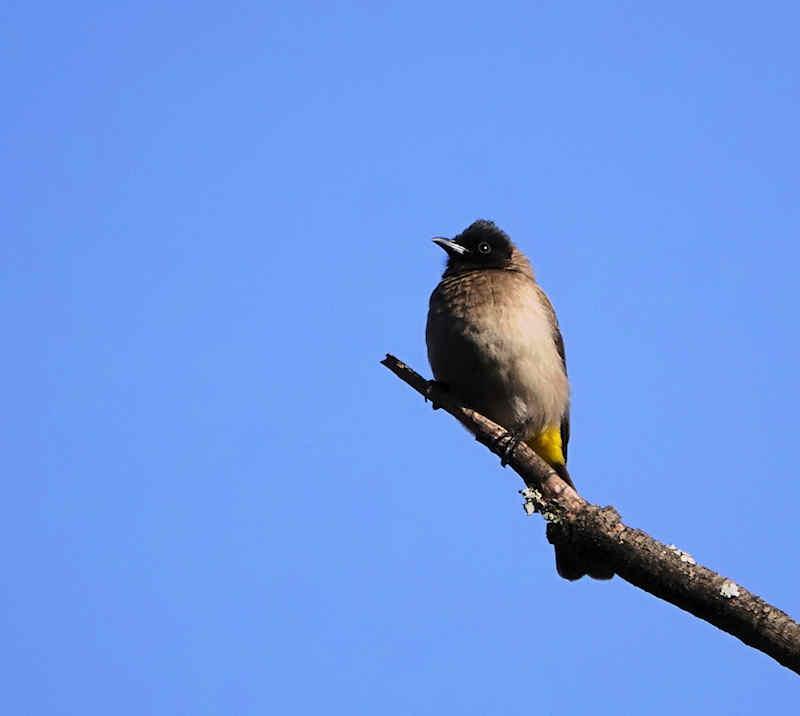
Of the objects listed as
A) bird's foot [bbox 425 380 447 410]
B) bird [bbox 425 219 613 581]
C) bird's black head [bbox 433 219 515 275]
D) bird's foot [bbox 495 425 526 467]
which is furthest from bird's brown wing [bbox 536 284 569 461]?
bird's foot [bbox 495 425 526 467]

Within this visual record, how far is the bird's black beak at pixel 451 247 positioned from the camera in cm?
1025

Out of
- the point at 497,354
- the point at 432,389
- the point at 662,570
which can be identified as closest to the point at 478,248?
the point at 497,354

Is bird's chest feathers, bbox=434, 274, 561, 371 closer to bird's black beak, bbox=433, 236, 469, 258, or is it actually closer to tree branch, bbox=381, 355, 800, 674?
bird's black beak, bbox=433, 236, 469, 258

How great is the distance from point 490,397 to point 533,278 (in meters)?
1.76

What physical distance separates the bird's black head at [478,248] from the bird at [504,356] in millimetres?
442

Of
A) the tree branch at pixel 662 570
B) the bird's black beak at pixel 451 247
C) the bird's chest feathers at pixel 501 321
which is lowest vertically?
the tree branch at pixel 662 570

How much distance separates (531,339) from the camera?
9055 mm

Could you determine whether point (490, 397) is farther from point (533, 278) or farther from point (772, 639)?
point (772, 639)

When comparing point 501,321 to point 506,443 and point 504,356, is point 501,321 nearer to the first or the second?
point 504,356

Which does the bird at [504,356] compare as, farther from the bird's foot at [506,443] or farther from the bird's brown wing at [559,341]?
the bird's foot at [506,443]

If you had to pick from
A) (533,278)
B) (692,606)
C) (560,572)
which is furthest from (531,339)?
(692,606)

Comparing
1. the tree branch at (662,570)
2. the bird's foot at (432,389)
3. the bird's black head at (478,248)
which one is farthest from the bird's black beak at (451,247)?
the tree branch at (662,570)

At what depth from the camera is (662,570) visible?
533 centimetres

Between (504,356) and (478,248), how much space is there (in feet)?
5.80
